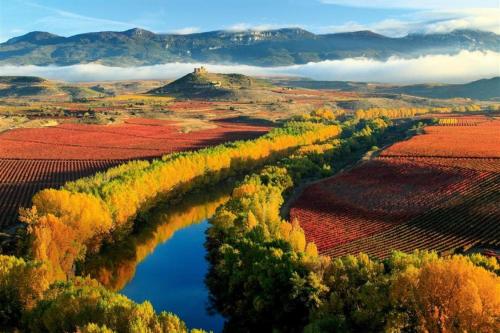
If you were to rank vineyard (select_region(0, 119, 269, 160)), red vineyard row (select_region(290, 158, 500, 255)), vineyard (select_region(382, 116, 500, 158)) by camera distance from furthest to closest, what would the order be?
1. vineyard (select_region(0, 119, 269, 160))
2. vineyard (select_region(382, 116, 500, 158))
3. red vineyard row (select_region(290, 158, 500, 255))

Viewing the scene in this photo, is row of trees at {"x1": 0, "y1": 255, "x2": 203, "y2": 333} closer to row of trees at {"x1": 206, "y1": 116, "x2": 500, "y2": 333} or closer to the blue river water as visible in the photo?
the blue river water

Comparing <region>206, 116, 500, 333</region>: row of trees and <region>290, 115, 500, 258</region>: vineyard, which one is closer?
<region>206, 116, 500, 333</region>: row of trees

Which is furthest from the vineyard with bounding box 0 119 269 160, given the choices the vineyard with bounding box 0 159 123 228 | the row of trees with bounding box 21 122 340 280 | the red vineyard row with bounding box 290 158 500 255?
A: the red vineyard row with bounding box 290 158 500 255

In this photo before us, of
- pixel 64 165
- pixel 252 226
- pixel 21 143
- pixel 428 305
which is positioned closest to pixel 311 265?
pixel 428 305

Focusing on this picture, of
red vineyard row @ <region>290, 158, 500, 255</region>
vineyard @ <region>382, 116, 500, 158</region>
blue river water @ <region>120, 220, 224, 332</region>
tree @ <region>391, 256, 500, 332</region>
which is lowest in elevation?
blue river water @ <region>120, 220, 224, 332</region>

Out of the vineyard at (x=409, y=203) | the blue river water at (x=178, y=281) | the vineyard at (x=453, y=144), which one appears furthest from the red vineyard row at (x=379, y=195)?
the blue river water at (x=178, y=281)

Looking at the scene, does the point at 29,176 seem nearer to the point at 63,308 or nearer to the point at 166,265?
the point at 166,265

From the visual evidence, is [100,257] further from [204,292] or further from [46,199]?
[204,292]
